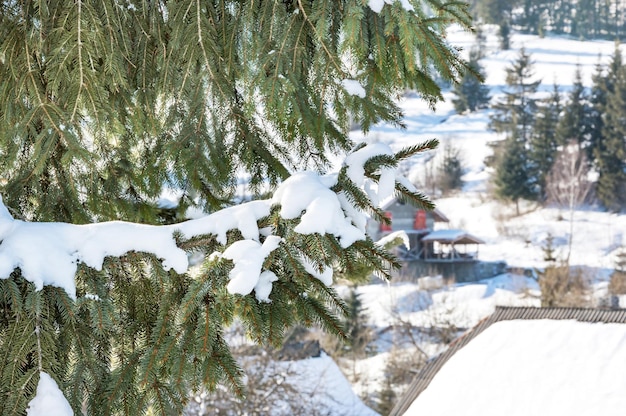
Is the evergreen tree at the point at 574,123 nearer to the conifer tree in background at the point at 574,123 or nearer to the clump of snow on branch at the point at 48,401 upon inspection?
the conifer tree in background at the point at 574,123

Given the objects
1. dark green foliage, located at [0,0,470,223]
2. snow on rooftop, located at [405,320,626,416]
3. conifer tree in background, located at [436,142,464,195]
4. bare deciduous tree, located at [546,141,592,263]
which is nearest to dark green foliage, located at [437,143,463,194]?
conifer tree in background, located at [436,142,464,195]

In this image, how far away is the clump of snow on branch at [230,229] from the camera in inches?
79.4

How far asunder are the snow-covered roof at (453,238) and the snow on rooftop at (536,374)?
98.8 feet

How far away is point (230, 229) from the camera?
2203mm

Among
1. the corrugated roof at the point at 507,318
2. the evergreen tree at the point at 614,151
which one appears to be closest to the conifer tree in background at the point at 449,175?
the evergreen tree at the point at 614,151

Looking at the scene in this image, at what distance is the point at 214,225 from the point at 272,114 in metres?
0.78

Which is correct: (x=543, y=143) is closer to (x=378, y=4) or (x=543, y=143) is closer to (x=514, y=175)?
(x=514, y=175)

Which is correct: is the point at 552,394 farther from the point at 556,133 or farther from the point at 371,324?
the point at 556,133

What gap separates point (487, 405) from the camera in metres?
7.30

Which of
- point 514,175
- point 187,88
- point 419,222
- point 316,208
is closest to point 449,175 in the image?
point 514,175

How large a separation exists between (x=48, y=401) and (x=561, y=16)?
82.8 m

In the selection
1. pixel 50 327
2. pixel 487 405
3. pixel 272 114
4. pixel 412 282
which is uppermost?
pixel 272 114

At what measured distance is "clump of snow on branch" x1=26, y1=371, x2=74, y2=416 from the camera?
79.6 inches

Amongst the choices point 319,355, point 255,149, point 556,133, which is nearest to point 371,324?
point 319,355
